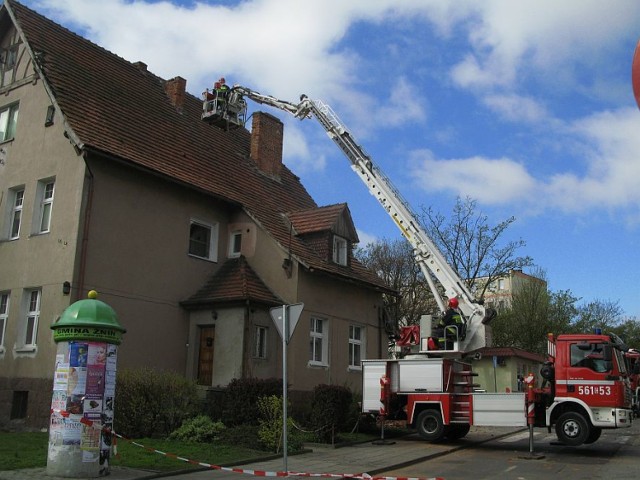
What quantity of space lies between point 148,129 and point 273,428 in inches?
445

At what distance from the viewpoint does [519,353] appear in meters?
34.5

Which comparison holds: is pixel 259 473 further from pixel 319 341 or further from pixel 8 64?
pixel 8 64

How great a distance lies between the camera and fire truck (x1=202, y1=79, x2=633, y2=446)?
1513 cm

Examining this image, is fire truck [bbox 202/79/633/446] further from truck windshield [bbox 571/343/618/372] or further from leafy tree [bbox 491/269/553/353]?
leafy tree [bbox 491/269/553/353]

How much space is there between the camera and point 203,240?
69.4 feet

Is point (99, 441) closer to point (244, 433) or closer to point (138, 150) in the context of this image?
point (244, 433)

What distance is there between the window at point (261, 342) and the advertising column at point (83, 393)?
8.79m

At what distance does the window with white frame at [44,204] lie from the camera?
59.2 ft

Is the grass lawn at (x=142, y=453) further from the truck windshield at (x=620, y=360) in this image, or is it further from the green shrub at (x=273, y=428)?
the truck windshield at (x=620, y=360)

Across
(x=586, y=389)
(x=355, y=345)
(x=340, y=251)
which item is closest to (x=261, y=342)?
(x=355, y=345)

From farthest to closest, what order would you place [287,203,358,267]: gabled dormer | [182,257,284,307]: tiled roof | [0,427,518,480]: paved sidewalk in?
[287,203,358,267]: gabled dormer < [182,257,284,307]: tiled roof < [0,427,518,480]: paved sidewalk

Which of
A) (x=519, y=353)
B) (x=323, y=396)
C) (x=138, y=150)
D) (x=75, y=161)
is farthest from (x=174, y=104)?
(x=519, y=353)

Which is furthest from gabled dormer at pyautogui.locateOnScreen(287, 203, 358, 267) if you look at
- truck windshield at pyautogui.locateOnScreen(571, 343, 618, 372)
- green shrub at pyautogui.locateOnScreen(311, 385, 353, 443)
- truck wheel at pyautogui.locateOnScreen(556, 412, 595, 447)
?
truck wheel at pyautogui.locateOnScreen(556, 412, 595, 447)

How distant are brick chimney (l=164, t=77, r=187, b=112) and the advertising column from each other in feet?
52.1
